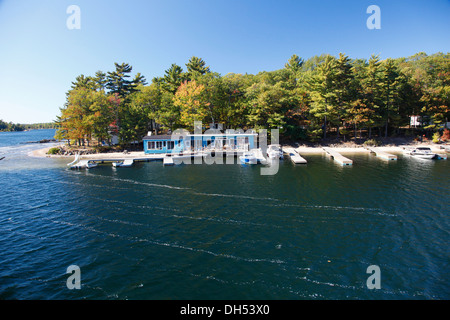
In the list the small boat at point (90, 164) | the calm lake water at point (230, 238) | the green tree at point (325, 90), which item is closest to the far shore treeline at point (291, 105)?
the green tree at point (325, 90)

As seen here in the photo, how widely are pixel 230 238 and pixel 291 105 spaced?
4430 cm

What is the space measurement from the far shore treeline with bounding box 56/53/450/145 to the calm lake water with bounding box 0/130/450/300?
26.0 meters

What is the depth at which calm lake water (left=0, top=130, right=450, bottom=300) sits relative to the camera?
30.0 feet

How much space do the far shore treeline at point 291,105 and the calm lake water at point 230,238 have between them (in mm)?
26043

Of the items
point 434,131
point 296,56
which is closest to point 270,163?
point 434,131

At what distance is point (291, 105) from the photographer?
50562mm

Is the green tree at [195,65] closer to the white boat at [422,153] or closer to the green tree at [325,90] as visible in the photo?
the green tree at [325,90]

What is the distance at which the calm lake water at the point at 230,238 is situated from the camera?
9156mm

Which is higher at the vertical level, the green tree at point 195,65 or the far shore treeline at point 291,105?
the green tree at point 195,65

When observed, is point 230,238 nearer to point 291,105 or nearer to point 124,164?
point 124,164

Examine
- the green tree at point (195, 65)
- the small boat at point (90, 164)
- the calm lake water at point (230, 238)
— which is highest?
the green tree at point (195, 65)

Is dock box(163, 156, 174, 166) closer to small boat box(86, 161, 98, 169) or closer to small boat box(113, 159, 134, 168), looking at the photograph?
small boat box(113, 159, 134, 168)

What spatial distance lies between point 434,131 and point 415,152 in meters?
19.6
